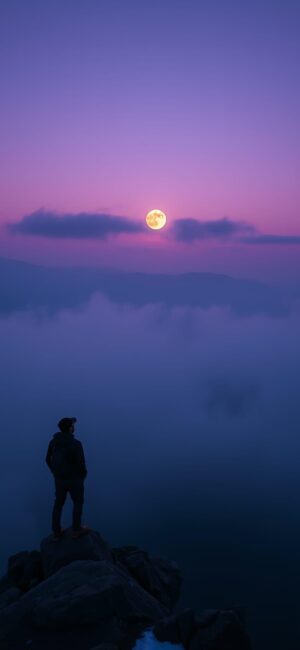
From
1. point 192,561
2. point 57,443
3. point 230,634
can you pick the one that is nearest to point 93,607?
point 230,634

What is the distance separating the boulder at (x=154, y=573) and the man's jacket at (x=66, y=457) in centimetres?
499

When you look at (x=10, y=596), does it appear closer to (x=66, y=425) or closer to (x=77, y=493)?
(x=77, y=493)

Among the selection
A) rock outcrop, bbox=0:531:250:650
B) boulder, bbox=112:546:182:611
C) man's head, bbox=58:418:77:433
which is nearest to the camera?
rock outcrop, bbox=0:531:250:650

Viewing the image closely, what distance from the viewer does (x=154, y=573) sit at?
1516 centimetres

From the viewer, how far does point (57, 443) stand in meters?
10.5

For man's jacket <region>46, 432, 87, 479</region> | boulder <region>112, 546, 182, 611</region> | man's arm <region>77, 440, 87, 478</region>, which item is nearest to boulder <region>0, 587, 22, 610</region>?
boulder <region>112, 546, 182, 611</region>

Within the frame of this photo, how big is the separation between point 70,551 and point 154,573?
201 inches

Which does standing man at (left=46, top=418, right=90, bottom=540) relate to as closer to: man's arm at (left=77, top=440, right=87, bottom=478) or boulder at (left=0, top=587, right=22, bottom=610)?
man's arm at (left=77, top=440, right=87, bottom=478)

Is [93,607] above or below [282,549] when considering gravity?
above

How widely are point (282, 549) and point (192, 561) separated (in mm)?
22595

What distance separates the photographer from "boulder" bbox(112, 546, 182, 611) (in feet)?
46.8

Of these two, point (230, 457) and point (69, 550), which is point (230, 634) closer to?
point (69, 550)

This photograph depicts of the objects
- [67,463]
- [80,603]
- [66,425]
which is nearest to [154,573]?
[80,603]

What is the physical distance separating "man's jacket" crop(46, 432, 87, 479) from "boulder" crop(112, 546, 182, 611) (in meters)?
4.99
